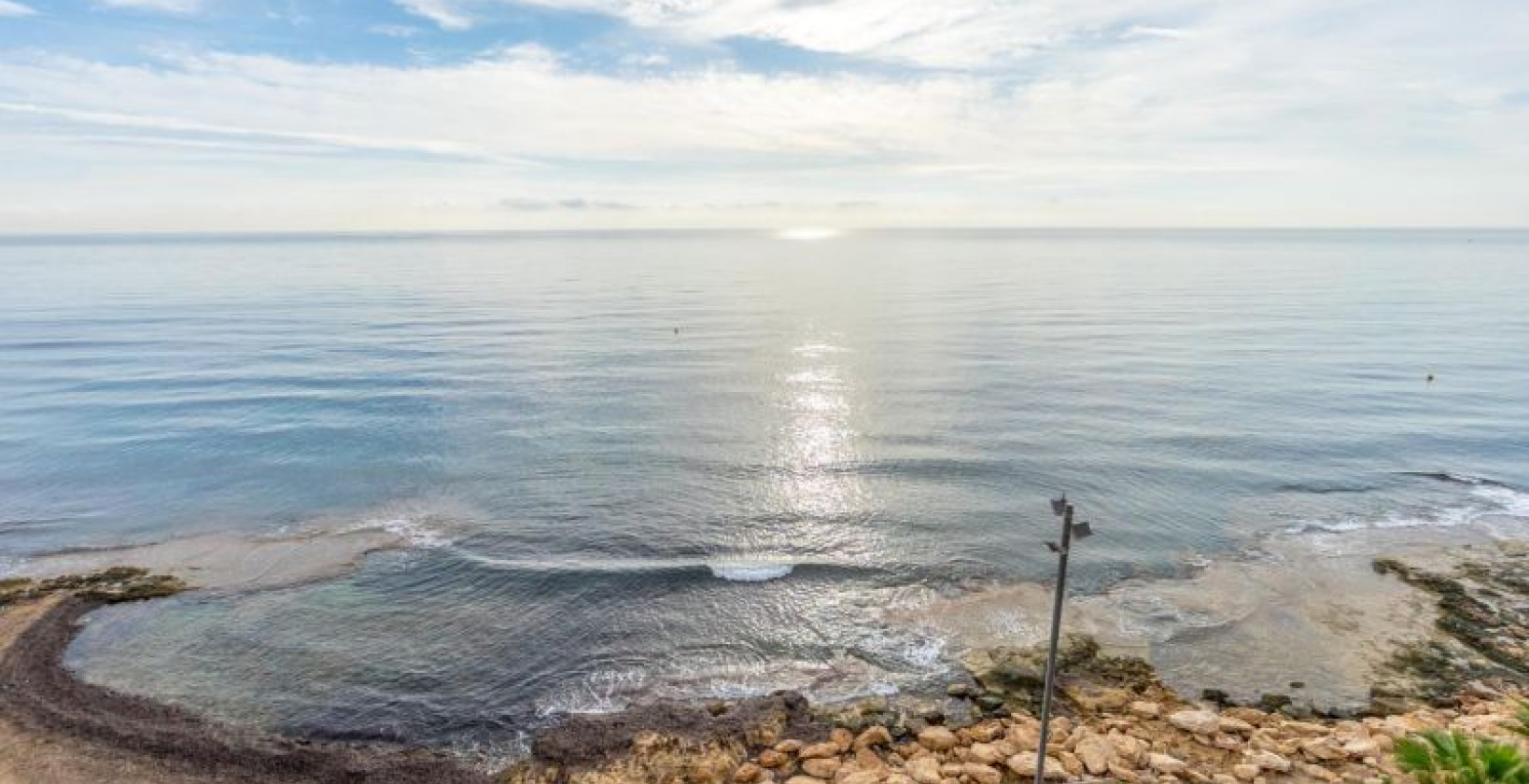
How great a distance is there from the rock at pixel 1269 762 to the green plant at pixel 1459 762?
7.01 feet

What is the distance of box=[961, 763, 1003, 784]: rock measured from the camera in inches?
619

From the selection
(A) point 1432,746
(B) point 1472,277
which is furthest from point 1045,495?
(B) point 1472,277

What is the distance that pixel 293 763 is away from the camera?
1741cm

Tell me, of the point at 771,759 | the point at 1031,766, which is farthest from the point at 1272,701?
the point at 771,759

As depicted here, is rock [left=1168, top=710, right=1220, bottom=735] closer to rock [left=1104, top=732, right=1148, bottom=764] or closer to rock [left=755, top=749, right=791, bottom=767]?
rock [left=1104, top=732, right=1148, bottom=764]

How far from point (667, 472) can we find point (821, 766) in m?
20.6

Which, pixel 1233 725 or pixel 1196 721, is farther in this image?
pixel 1196 721

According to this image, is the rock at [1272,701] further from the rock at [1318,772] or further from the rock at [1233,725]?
the rock at [1318,772]

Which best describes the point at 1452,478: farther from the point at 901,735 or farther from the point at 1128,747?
the point at 901,735

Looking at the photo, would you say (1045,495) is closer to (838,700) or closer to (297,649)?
(838,700)

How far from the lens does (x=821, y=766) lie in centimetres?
1664

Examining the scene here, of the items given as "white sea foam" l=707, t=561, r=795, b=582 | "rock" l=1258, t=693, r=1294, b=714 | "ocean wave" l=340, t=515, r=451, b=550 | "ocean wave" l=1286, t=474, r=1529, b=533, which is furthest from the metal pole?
"ocean wave" l=1286, t=474, r=1529, b=533

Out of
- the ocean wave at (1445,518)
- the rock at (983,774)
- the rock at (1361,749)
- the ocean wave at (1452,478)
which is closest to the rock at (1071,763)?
the rock at (983,774)

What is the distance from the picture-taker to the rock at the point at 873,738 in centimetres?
1745
